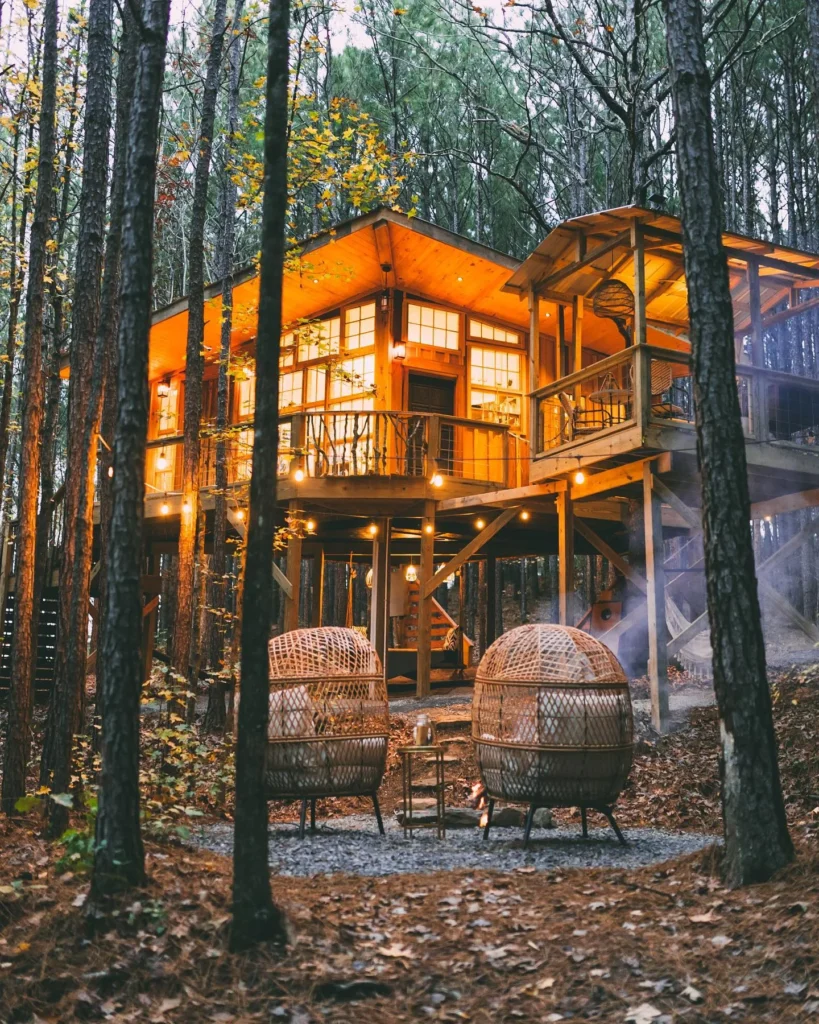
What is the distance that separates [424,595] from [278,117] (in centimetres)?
1007

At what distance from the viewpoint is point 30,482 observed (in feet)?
28.2

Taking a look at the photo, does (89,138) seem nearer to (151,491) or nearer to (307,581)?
(151,491)

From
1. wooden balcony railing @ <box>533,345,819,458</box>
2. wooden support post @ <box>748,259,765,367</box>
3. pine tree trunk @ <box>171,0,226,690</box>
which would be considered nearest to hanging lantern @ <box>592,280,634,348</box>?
wooden balcony railing @ <box>533,345,819,458</box>

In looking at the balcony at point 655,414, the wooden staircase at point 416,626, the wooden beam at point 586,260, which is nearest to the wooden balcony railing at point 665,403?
the balcony at point 655,414

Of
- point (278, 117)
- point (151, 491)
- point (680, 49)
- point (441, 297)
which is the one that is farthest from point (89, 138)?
point (151, 491)

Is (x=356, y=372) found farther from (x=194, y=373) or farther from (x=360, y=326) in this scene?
(x=194, y=373)

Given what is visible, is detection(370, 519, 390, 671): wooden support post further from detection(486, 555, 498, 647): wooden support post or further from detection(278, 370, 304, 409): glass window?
detection(278, 370, 304, 409): glass window

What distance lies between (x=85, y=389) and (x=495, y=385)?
10.5 metres

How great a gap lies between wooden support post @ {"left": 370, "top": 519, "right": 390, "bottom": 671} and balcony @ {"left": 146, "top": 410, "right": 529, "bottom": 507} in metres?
1.37

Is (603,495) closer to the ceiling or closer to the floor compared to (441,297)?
closer to the floor

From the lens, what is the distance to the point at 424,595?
14047 millimetres

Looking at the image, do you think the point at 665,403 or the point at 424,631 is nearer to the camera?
the point at 665,403

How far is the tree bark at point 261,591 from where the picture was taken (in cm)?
414

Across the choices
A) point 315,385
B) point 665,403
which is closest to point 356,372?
point 315,385
